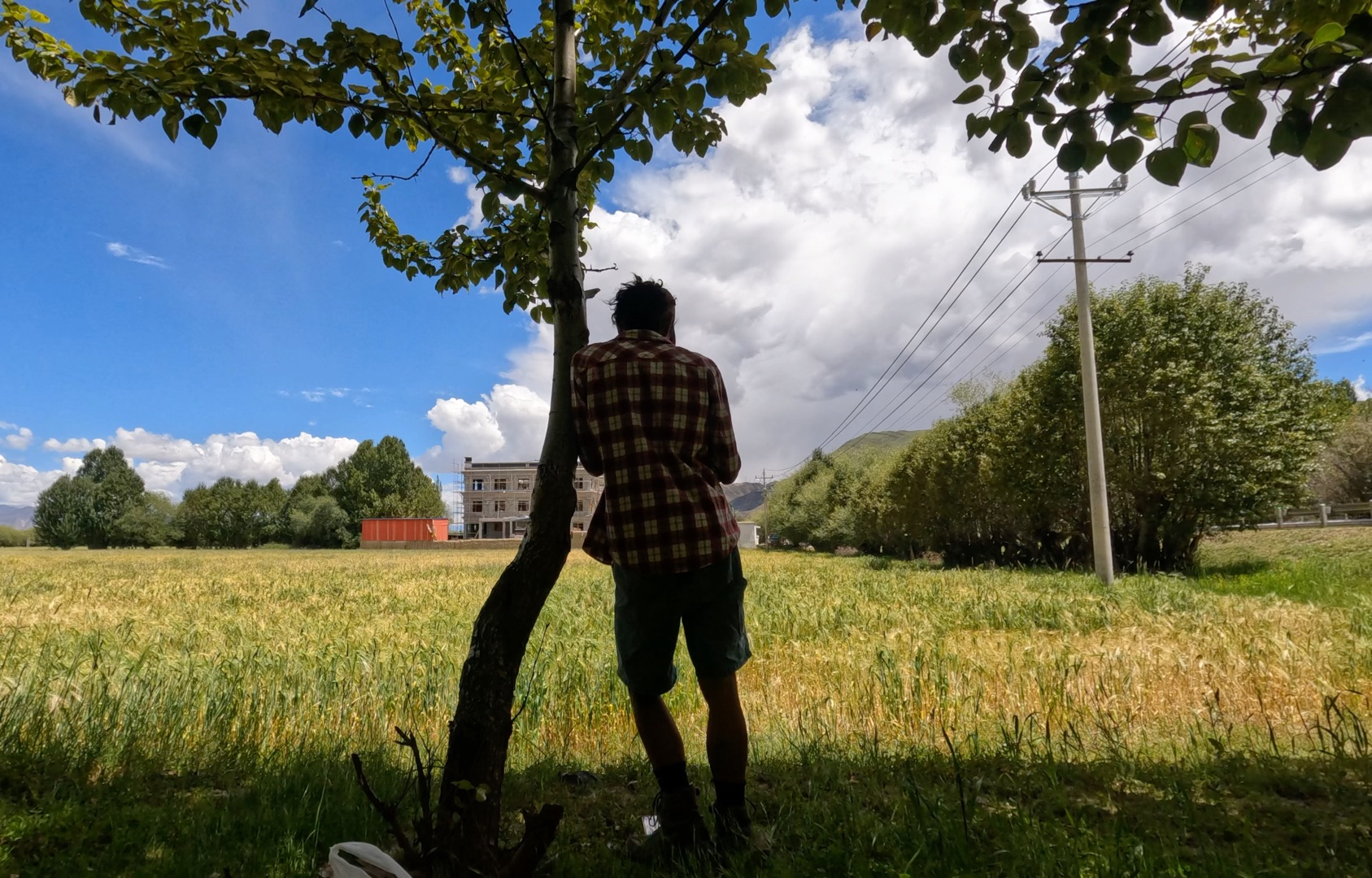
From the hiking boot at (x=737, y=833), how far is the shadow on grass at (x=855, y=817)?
0.23 ft

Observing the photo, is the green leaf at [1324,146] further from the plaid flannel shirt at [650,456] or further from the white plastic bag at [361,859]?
the white plastic bag at [361,859]

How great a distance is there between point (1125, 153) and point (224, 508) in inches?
4013

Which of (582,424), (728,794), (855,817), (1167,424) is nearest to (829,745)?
(855,817)

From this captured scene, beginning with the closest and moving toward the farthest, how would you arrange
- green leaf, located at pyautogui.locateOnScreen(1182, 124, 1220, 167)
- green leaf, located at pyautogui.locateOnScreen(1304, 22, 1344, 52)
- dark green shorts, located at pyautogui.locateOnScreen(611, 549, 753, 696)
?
green leaf, located at pyautogui.locateOnScreen(1304, 22, 1344, 52) → green leaf, located at pyautogui.locateOnScreen(1182, 124, 1220, 167) → dark green shorts, located at pyautogui.locateOnScreen(611, 549, 753, 696)

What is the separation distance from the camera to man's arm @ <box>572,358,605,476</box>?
2396 mm

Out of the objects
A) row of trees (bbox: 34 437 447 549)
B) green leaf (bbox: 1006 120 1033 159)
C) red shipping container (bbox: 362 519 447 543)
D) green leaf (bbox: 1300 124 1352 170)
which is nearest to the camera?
green leaf (bbox: 1300 124 1352 170)

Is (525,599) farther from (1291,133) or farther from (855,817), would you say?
(1291,133)

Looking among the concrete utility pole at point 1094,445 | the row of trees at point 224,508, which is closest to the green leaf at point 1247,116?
the concrete utility pole at point 1094,445

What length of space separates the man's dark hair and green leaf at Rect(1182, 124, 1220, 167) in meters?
1.73

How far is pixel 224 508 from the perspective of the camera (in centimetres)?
8406

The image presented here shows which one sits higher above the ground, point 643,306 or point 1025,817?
point 643,306

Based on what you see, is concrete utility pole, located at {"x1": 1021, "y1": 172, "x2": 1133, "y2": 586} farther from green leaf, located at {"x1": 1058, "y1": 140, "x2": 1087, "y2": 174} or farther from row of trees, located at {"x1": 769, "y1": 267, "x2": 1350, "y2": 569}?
green leaf, located at {"x1": 1058, "y1": 140, "x2": 1087, "y2": 174}

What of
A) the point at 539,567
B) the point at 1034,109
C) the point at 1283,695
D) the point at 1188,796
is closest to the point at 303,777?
the point at 539,567

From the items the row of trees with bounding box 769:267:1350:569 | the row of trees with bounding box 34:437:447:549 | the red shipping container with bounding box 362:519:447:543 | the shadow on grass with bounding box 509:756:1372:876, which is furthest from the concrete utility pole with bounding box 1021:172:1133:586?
the row of trees with bounding box 34:437:447:549
